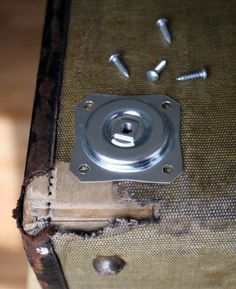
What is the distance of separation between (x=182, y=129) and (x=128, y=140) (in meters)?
0.07

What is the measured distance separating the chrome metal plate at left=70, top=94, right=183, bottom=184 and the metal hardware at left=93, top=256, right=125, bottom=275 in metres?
0.09

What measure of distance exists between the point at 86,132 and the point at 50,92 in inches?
3.7

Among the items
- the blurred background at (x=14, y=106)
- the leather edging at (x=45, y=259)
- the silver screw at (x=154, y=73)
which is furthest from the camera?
the blurred background at (x=14, y=106)

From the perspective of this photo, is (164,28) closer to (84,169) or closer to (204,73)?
(204,73)

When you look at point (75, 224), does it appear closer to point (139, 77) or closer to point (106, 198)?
point (106, 198)

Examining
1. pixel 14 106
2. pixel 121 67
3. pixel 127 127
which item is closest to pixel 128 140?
pixel 127 127

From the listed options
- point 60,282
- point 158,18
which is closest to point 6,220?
point 60,282

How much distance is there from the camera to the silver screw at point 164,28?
698mm

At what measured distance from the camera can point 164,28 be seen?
2.33ft

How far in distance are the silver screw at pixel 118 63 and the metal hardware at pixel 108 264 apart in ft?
0.76

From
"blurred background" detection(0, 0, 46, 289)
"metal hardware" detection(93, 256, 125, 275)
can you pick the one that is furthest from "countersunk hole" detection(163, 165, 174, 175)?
"blurred background" detection(0, 0, 46, 289)

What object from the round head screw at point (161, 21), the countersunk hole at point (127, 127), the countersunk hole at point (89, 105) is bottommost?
the countersunk hole at point (127, 127)

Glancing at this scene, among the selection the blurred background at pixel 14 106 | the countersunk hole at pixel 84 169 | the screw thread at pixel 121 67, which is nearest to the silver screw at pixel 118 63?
the screw thread at pixel 121 67

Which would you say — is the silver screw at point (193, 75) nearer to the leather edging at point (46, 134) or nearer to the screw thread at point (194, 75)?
the screw thread at point (194, 75)
